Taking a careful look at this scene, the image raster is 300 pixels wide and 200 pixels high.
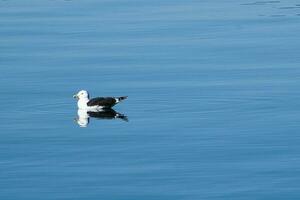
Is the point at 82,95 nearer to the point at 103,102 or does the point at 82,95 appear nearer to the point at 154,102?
the point at 103,102

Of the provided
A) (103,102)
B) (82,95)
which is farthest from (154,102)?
(82,95)

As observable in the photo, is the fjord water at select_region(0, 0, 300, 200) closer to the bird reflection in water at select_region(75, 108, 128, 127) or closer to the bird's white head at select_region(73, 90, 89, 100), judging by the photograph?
the bird reflection in water at select_region(75, 108, 128, 127)

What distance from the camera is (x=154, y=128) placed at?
19422 millimetres

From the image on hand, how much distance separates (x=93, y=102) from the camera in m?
21.5

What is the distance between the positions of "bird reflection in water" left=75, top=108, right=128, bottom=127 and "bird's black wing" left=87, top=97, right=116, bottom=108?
0.14m

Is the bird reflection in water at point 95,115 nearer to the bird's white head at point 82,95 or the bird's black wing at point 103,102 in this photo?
the bird's black wing at point 103,102

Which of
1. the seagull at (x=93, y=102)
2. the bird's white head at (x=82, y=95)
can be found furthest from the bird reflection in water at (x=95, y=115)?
the bird's white head at (x=82, y=95)

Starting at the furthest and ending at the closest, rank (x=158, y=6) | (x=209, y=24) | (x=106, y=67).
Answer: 1. (x=158, y=6)
2. (x=209, y=24)
3. (x=106, y=67)

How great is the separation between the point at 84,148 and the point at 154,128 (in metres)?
1.60

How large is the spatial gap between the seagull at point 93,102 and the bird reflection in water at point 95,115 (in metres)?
0.08

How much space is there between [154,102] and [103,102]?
0.89m

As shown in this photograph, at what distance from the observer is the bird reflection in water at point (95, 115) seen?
2050cm

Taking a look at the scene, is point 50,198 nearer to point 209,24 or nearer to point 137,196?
point 137,196

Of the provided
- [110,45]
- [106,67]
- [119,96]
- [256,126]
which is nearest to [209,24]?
[110,45]
